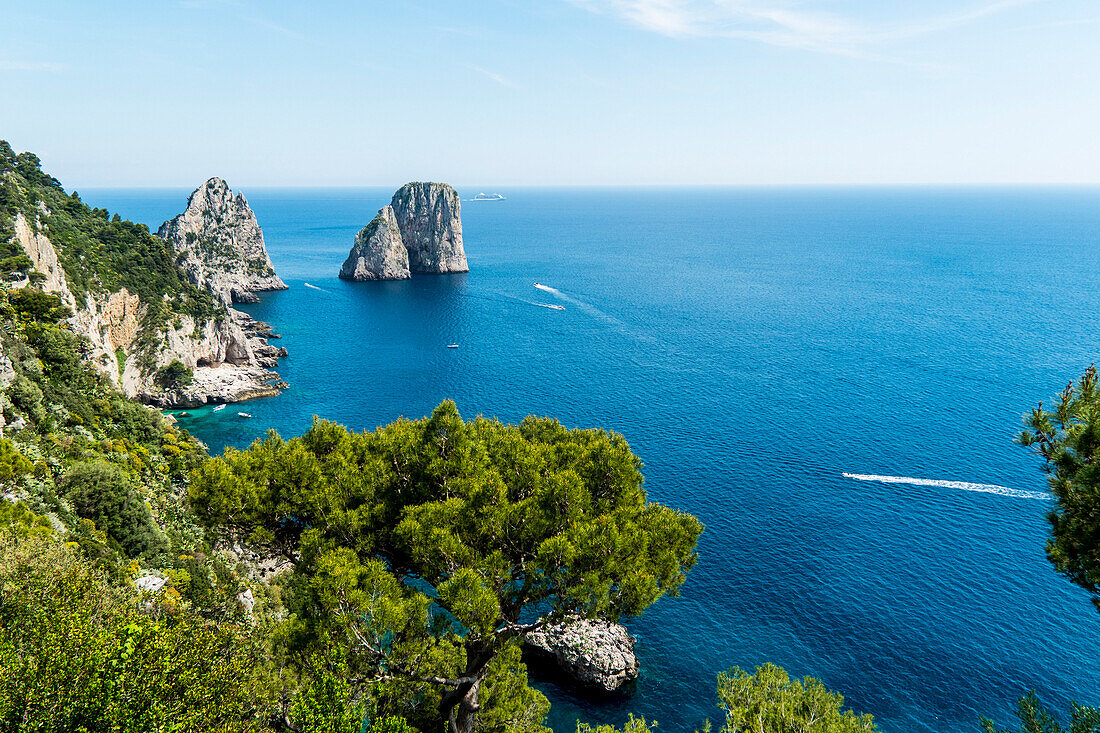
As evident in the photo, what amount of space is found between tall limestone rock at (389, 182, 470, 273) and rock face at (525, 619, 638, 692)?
155 metres

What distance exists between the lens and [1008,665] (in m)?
41.7

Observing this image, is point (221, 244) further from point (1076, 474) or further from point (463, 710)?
A: point (1076, 474)

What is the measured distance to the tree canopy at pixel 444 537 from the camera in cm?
1739

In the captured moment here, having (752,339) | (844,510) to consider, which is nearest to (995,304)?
(752,339)

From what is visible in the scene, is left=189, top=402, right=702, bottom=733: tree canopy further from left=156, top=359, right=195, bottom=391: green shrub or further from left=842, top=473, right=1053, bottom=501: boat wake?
left=156, top=359, right=195, bottom=391: green shrub

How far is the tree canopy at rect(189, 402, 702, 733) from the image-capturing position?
57.1 ft

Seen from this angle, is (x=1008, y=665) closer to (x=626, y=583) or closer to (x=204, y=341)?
(x=626, y=583)

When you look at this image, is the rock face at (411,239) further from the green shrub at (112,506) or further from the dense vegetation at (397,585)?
the dense vegetation at (397,585)

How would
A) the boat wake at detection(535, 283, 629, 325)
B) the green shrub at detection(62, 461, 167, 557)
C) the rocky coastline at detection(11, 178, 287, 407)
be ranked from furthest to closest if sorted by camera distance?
the boat wake at detection(535, 283, 629, 325), the rocky coastline at detection(11, 178, 287, 407), the green shrub at detection(62, 461, 167, 557)

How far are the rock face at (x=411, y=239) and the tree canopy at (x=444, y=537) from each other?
161100 mm

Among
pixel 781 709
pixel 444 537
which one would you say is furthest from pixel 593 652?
pixel 444 537

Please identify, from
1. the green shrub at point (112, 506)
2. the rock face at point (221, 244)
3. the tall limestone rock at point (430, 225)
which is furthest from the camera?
the tall limestone rock at point (430, 225)

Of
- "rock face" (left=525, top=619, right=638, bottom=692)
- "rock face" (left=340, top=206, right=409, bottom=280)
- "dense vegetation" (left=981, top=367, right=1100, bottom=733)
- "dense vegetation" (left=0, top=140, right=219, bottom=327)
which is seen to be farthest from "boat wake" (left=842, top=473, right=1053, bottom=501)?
"rock face" (left=340, top=206, right=409, bottom=280)

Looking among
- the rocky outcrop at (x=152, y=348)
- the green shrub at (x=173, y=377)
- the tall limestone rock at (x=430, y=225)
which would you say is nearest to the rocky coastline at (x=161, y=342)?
the rocky outcrop at (x=152, y=348)
